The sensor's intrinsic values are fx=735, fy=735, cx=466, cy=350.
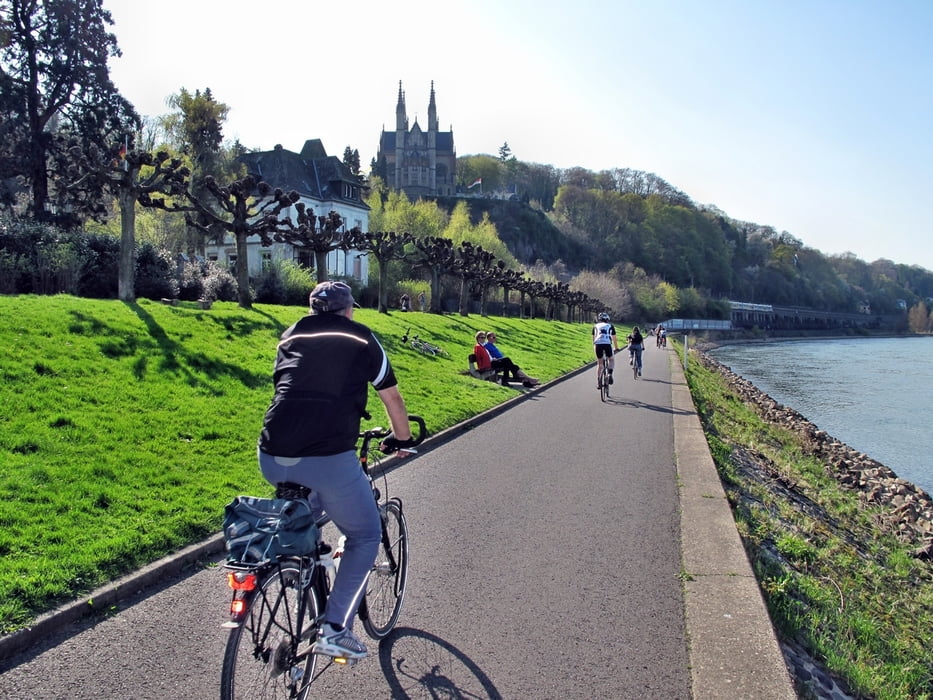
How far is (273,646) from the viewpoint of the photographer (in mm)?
3385

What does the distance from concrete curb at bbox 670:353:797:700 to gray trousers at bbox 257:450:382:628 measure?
189cm

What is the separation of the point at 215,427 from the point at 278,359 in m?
6.17

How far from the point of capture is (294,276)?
1345 inches

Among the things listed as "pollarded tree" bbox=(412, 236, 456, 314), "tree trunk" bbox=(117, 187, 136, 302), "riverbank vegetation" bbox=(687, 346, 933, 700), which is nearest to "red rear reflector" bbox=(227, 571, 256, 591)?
"riverbank vegetation" bbox=(687, 346, 933, 700)

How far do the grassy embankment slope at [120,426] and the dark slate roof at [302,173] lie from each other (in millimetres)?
47524

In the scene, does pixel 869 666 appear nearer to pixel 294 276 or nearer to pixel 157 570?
pixel 157 570

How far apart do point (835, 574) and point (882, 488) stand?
822 centimetres

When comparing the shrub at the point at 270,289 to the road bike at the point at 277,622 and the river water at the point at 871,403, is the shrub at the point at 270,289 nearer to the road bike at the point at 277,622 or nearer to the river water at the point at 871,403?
the river water at the point at 871,403

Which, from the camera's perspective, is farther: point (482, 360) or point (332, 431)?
point (482, 360)

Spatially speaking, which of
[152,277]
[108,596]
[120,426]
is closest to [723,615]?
[108,596]

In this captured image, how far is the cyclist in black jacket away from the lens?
358 centimetres

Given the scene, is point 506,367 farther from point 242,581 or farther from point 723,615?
point 242,581

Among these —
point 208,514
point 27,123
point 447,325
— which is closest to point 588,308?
point 447,325

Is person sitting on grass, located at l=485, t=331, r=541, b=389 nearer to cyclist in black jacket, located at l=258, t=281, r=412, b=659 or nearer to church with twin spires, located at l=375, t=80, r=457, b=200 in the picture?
cyclist in black jacket, located at l=258, t=281, r=412, b=659
